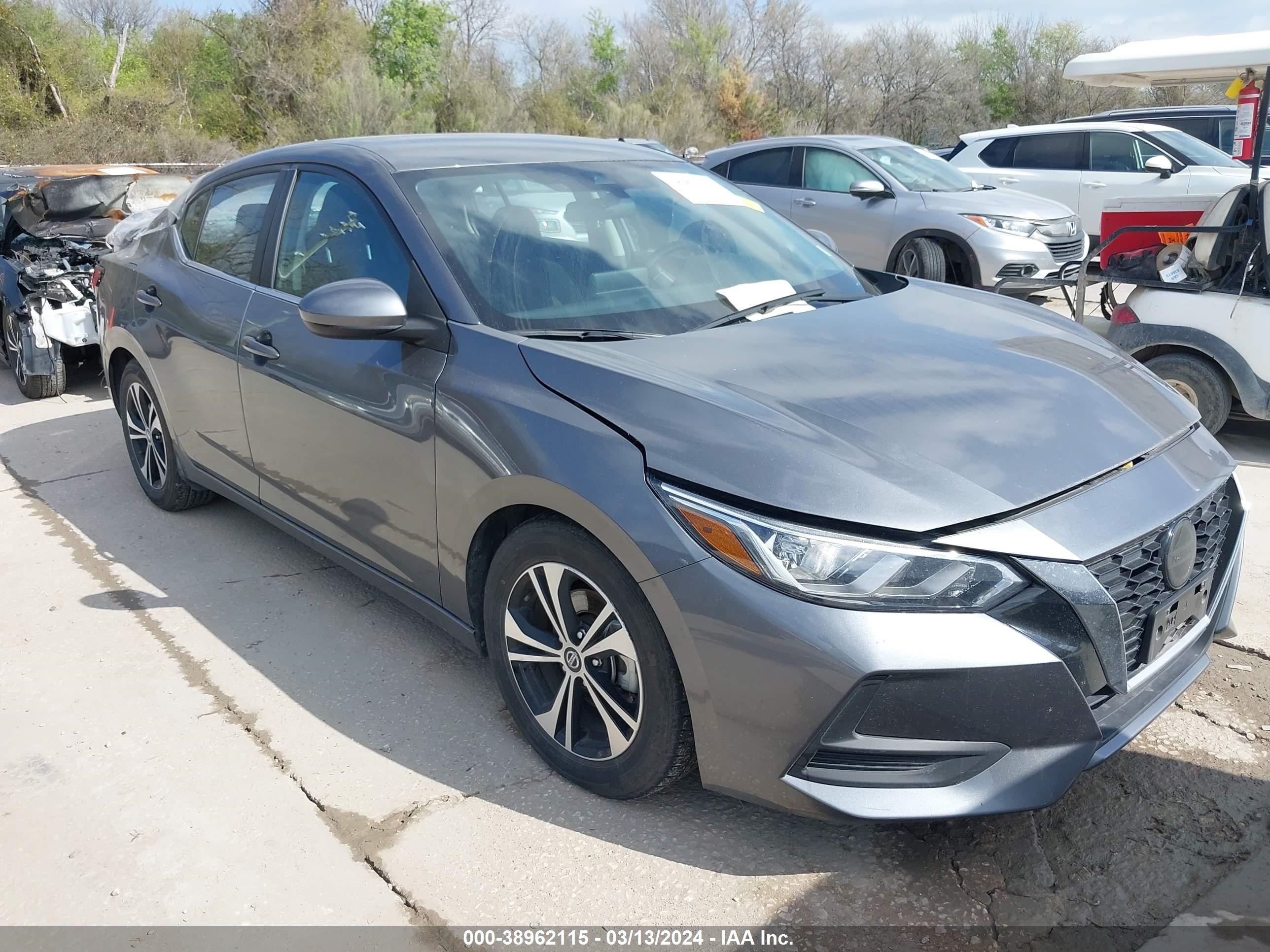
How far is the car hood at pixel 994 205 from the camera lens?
9.12 m

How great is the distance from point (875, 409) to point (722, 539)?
55 cm

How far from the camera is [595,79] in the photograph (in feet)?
132

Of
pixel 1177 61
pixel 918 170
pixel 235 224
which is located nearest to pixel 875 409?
pixel 235 224

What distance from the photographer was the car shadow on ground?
2432 millimetres

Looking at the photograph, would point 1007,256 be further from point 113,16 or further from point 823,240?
point 113,16

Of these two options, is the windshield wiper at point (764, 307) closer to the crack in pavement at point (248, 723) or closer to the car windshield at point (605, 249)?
the car windshield at point (605, 249)

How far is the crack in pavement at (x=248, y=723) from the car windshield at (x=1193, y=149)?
10850 mm

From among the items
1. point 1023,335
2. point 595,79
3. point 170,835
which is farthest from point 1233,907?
point 595,79

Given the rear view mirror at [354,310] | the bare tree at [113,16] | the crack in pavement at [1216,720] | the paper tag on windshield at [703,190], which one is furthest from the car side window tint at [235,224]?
the bare tree at [113,16]

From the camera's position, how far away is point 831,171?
995cm

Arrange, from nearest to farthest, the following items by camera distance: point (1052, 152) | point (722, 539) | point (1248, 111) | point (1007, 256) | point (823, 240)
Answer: point (722, 539), point (823, 240), point (1248, 111), point (1007, 256), point (1052, 152)

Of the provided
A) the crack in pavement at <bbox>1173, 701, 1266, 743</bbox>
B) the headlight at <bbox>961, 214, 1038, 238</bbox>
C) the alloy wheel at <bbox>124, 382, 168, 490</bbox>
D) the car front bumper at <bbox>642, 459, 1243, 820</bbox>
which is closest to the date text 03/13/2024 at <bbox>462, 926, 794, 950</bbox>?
the car front bumper at <bbox>642, 459, 1243, 820</bbox>

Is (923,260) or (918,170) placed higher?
(918,170)

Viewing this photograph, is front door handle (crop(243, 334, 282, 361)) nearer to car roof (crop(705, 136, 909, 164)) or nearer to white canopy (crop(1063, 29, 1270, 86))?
white canopy (crop(1063, 29, 1270, 86))
